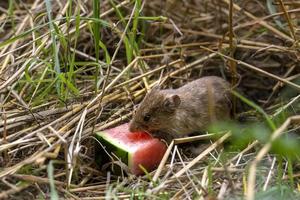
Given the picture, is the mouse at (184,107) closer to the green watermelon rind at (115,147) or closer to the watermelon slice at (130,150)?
the watermelon slice at (130,150)

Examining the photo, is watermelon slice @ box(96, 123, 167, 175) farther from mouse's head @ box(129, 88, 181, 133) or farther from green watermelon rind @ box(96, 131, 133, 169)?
mouse's head @ box(129, 88, 181, 133)

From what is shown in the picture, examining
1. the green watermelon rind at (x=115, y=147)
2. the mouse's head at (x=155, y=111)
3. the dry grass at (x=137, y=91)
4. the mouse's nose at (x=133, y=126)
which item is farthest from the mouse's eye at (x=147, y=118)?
the green watermelon rind at (x=115, y=147)

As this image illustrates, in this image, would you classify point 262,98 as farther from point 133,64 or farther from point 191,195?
point 191,195

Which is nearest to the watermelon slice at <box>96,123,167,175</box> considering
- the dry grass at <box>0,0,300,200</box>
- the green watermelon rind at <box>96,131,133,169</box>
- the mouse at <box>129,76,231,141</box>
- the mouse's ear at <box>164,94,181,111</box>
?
the green watermelon rind at <box>96,131,133,169</box>

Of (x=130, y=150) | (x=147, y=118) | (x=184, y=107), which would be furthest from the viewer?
(x=184, y=107)

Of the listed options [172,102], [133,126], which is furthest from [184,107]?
[133,126]

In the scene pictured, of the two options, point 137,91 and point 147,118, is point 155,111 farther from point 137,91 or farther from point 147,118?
point 137,91
